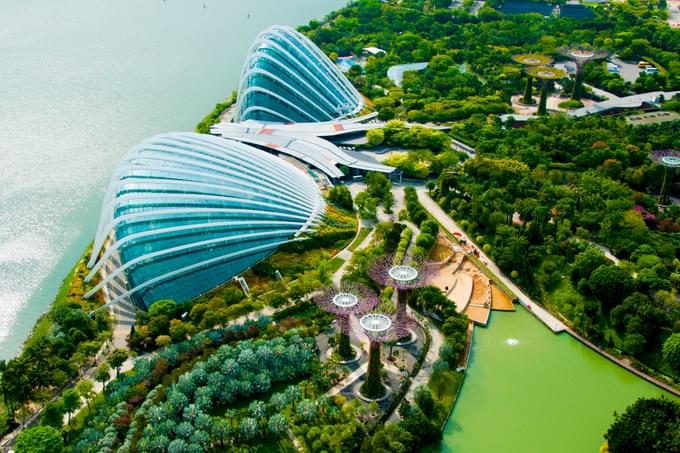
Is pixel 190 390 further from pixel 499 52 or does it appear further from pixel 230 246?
pixel 499 52

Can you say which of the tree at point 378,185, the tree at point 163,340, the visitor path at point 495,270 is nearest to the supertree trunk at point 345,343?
the tree at point 163,340

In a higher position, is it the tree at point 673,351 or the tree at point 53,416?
the tree at point 53,416

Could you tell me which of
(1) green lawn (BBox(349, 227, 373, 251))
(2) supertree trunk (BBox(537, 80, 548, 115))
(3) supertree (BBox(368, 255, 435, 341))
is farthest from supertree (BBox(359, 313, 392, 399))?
(2) supertree trunk (BBox(537, 80, 548, 115))

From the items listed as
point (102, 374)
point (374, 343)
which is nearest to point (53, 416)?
point (102, 374)

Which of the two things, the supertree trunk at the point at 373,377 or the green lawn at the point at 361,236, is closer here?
the supertree trunk at the point at 373,377

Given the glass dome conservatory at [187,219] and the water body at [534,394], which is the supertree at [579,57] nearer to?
the glass dome conservatory at [187,219]

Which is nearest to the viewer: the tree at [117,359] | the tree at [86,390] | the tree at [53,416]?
the tree at [53,416]

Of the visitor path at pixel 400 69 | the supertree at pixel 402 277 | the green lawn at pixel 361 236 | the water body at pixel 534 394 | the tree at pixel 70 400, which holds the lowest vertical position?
the visitor path at pixel 400 69

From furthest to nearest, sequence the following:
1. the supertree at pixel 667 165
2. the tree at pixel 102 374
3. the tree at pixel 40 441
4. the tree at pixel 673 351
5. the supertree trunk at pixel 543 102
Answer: the supertree trunk at pixel 543 102, the supertree at pixel 667 165, the tree at pixel 673 351, the tree at pixel 102 374, the tree at pixel 40 441
